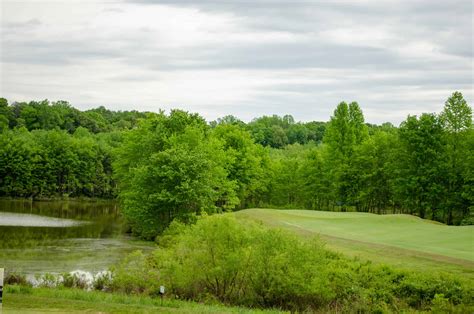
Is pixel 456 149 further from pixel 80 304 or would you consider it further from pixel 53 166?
pixel 53 166

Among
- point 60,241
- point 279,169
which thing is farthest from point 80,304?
point 279,169

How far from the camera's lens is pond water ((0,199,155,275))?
A: 39812mm

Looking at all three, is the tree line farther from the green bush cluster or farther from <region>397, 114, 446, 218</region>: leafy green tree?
the green bush cluster

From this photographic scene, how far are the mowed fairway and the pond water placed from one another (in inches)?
500

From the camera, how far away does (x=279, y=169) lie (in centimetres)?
9388

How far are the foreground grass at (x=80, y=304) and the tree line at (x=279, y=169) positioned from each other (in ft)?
88.4

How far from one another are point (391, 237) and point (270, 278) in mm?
17860

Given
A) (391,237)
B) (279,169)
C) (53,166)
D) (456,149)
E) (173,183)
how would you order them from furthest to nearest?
(53,166) → (279,169) → (456,149) → (173,183) → (391,237)

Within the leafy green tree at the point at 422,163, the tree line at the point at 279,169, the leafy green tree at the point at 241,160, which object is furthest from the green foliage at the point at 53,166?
the leafy green tree at the point at 422,163

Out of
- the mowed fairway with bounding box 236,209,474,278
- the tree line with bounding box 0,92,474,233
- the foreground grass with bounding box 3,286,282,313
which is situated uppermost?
the tree line with bounding box 0,92,474,233

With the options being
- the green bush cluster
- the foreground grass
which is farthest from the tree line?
the foreground grass

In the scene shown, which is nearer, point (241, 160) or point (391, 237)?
point (391, 237)

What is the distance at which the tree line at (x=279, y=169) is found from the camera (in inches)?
2247

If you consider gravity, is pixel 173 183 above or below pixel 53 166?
above
